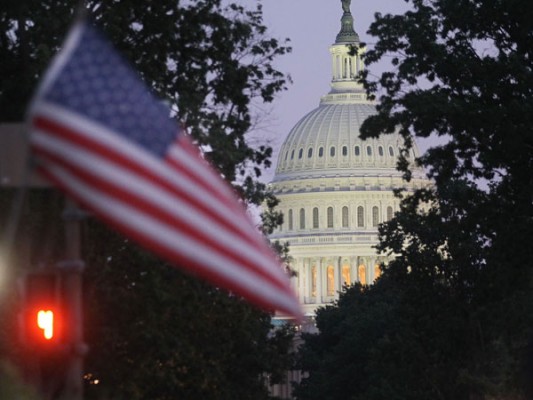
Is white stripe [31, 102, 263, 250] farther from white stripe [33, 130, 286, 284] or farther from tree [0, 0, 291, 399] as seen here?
tree [0, 0, 291, 399]

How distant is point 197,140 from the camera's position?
95.8 feet

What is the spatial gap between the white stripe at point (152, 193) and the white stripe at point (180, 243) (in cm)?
8

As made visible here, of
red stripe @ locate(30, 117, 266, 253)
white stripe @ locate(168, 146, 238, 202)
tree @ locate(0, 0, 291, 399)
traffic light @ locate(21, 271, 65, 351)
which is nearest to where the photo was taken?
red stripe @ locate(30, 117, 266, 253)

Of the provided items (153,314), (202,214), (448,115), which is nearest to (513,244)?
(448,115)

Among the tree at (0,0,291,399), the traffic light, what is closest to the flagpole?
the traffic light

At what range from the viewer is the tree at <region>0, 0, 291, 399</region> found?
2989 centimetres

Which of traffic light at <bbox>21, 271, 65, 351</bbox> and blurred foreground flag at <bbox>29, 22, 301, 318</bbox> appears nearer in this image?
blurred foreground flag at <bbox>29, 22, 301, 318</bbox>

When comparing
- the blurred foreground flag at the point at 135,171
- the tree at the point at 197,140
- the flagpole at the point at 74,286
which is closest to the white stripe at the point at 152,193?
the blurred foreground flag at the point at 135,171

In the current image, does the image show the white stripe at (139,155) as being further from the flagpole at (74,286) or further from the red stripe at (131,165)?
the flagpole at (74,286)

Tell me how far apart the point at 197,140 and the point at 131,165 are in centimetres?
2001

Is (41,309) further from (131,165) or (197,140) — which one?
(197,140)

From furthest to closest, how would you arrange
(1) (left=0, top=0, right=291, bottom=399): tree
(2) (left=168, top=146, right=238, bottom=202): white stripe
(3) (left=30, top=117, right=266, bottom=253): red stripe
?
1. (1) (left=0, top=0, right=291, bottom=399): tree
2. (2) (left=168, top=146, right=238, bottom=202): white stripe
3. (3) (left=30, top=117, right=266, bottom=253): red stripe

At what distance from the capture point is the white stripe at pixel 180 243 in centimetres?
896

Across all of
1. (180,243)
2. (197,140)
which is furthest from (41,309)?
(197,140)
